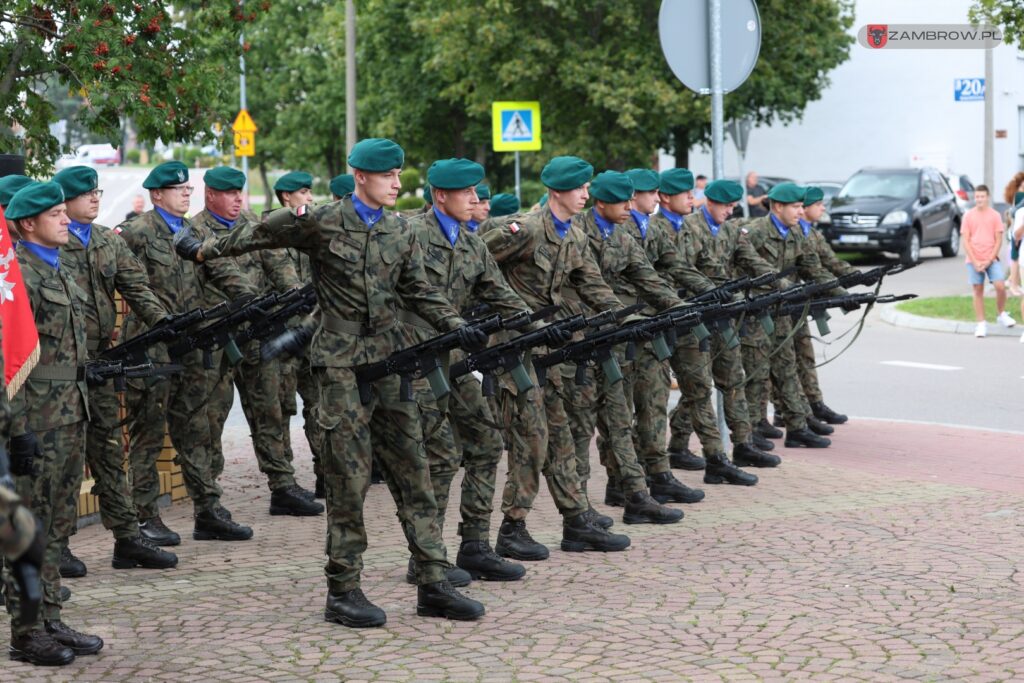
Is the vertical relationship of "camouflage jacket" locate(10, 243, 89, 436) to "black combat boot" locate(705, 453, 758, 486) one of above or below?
above

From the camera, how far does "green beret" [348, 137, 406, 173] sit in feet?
21.7

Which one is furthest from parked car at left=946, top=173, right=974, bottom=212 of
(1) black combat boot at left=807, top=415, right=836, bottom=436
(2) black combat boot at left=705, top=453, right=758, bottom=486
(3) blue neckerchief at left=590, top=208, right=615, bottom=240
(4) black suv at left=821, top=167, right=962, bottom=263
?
(3) blue neckerchief at left=590, top=208, right=615, bottom=240

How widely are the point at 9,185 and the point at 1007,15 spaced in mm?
15231

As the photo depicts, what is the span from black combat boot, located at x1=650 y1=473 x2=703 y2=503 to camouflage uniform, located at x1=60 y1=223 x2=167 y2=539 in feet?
10.4

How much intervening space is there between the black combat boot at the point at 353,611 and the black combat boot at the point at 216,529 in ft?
6.66

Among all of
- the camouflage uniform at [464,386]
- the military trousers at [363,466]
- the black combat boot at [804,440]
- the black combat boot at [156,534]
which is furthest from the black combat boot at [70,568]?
the black combat boot at [804,440]

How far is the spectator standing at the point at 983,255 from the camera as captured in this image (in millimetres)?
18391

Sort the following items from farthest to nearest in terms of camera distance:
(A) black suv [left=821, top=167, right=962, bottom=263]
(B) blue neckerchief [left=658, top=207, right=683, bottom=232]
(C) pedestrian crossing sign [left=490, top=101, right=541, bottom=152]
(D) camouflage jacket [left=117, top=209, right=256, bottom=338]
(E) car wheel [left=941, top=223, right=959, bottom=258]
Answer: (E) car wheel [left=941, top=223, right=959, bottom=258], (A) black suv [left=821, top=167, right=962, bottom=263], (C) pedestrian crossing sign [left=490, top=101, right=541, bottom=152], (B) blue neckerchief [left=658, top=207, right=683, bottom=232], (D) camouflage jacket [left=117, top=209, right=256, bottom=338]

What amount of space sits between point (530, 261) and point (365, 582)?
6.32ft

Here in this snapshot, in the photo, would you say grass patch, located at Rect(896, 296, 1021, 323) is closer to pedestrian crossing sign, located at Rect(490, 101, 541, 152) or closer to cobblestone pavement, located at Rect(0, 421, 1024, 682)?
pedestrian crossing sign, located at Rect(490, 101, 541, 152)

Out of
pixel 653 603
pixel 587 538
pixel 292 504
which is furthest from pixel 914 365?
pixel 653 603

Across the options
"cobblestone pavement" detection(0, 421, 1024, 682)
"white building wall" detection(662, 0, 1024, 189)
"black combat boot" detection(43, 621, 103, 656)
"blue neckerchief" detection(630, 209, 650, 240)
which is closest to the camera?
"cobblestone pavement" detection(0, 421, 1024, 682)

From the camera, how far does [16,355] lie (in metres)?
6.14

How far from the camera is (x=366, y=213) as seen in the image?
6.64m
